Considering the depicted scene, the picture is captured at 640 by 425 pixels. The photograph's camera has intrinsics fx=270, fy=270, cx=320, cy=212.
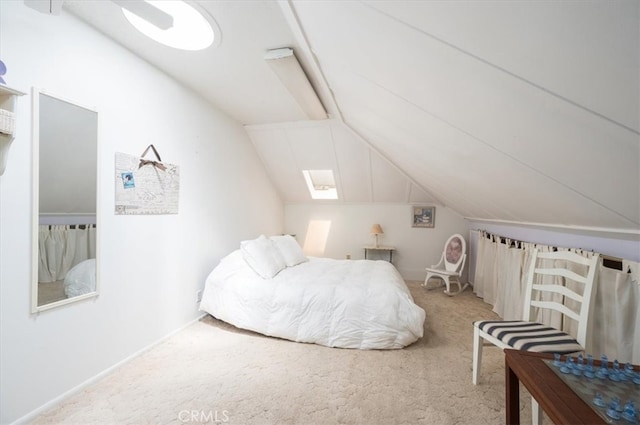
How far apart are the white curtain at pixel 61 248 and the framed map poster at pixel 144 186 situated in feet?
0.93

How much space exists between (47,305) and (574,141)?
2.78 meters

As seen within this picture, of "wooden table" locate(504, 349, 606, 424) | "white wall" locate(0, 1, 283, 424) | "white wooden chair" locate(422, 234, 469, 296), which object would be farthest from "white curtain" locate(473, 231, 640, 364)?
"white wall" locate(0, 1, 283, 424)

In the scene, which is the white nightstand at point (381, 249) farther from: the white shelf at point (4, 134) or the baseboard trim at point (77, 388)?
the white shelf at point (4, 134)

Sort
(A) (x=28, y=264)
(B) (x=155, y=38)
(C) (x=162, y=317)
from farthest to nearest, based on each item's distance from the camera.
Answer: (C) (x=162, y=317) < (B) (x=155, y=38) < (A) (x=28, y=264)

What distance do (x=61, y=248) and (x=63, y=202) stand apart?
0.97ft

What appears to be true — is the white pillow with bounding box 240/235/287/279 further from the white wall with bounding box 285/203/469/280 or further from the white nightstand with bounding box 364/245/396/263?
the white wall with bounding box 285/203/469/280

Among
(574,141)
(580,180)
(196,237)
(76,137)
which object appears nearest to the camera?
(574,141)

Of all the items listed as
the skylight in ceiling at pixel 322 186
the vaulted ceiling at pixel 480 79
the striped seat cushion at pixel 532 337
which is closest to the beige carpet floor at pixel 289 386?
the striped seat cushion at pixel 532 337

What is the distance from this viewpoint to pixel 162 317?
2479 millimetres

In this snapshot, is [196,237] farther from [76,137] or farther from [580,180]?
[580,180]

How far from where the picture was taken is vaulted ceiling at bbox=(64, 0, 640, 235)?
2.25 ft

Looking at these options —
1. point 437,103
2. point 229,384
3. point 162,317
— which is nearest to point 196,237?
point 162,317

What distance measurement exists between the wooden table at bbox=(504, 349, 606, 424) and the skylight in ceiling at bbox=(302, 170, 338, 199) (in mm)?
4152

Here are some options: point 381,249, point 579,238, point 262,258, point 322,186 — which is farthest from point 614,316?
point 322,186
